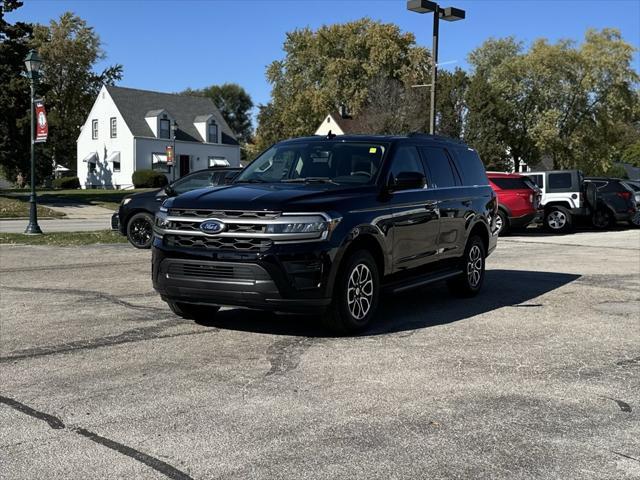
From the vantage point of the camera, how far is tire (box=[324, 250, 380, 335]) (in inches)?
253

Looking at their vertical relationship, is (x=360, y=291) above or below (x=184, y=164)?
below

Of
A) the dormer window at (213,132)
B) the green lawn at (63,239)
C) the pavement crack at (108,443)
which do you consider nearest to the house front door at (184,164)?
the dormer window at (213,132)

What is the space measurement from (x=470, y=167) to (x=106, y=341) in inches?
208

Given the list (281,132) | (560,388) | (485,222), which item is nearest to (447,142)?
(485,222)

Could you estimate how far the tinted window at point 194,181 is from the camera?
14.6 meters

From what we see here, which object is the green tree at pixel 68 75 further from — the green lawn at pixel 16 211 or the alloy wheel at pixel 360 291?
the alloy wheel at pixel 360 291

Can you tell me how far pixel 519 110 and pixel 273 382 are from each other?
171 ft

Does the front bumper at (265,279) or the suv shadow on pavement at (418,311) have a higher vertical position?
the front bumper at (265,279)

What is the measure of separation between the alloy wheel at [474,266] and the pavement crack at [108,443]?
590 centimetres

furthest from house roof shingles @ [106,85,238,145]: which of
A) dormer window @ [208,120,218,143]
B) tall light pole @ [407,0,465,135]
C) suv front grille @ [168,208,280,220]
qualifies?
suv front grille @ [168,208,280,220]

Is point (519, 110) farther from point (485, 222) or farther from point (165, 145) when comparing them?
point (485, 222)

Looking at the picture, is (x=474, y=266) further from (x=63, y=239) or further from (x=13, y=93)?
(x=13, y=93)

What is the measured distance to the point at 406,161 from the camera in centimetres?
772

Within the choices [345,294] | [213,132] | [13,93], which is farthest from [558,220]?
[213,132]
